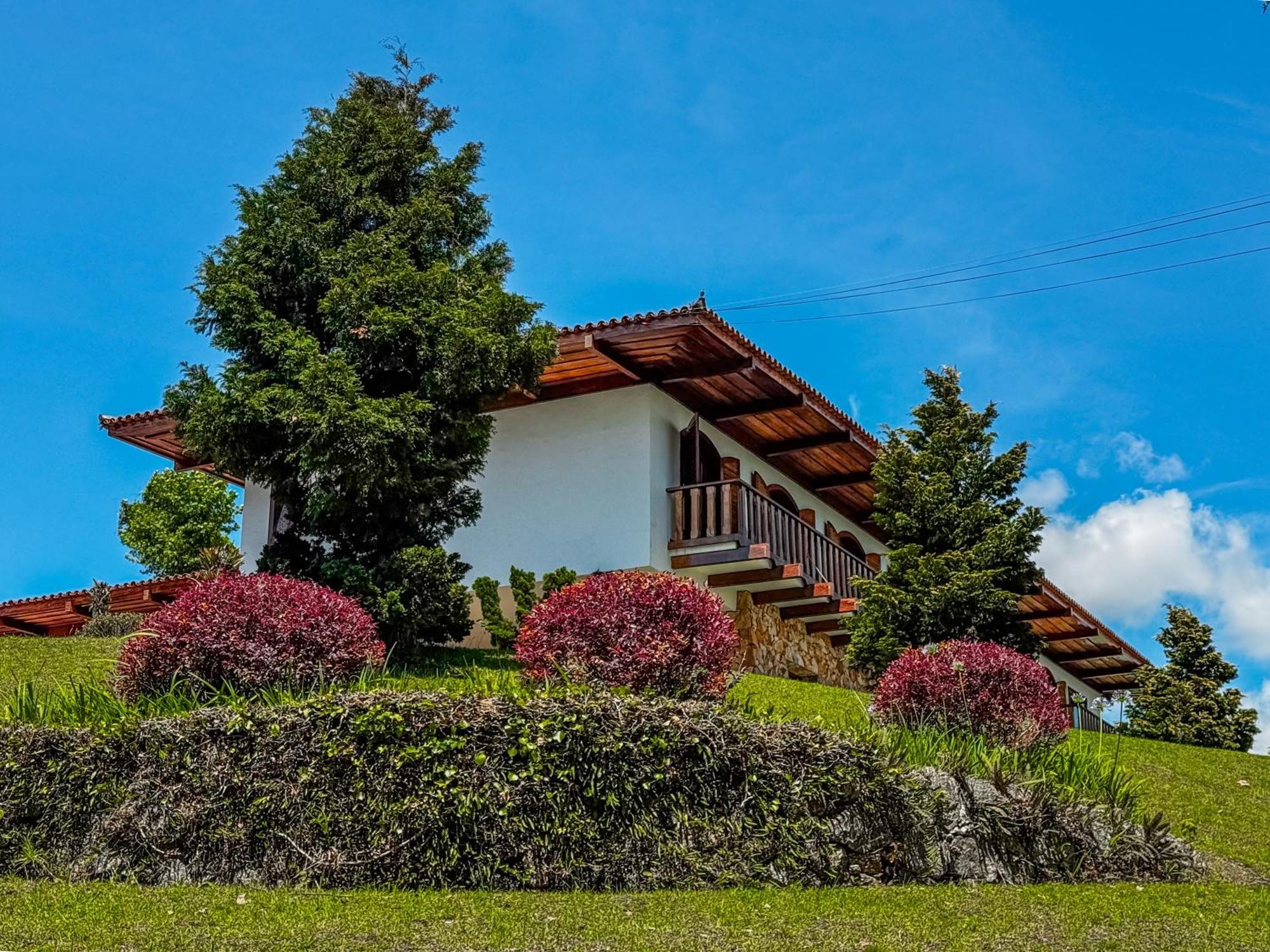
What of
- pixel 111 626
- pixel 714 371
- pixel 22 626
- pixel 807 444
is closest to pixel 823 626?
pixel 807 444

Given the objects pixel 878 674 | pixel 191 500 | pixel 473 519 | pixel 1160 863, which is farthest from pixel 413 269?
pixel 191 500

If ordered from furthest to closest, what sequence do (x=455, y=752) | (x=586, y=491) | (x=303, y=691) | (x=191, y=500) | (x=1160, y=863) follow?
(x=191, y=500) → (x=586, y=491) → (x=303, y=691) → (x=1160, y=863) → (x=455, y=752)

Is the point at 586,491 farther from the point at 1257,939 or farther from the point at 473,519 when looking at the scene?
the point at 1257,939

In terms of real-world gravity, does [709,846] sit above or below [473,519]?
below

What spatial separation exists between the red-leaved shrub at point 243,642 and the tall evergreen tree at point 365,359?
2.33 metres

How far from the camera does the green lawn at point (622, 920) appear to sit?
6.05 meters

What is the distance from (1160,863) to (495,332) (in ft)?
25.1

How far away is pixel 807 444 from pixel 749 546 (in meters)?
3.15

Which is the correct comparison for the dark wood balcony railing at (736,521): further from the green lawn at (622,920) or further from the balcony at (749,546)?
the green lawn at (622,920)

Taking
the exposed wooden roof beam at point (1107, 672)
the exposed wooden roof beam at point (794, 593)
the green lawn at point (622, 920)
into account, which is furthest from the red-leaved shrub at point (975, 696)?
the exposed wooden roof beam at point (1107, 672)

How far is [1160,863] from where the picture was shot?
8.36m

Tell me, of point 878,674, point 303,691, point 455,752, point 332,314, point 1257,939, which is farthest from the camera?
point 878,674

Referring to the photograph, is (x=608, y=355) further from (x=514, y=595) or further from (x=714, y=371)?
(x=514, y=595)

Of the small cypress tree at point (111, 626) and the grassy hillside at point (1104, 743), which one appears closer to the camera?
the grassy hillside at point (1104, 743)
